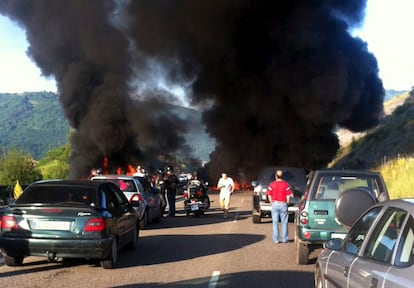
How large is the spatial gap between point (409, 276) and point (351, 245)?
1636 mm

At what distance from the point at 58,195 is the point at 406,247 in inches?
259

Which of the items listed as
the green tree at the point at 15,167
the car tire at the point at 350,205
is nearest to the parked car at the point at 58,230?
the car tire at the point at 350,205

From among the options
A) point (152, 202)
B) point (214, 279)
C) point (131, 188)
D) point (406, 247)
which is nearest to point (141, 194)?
point (131, 188)

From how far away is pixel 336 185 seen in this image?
9977 millimetres

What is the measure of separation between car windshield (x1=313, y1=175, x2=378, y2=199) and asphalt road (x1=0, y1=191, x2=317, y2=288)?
4.05 ft

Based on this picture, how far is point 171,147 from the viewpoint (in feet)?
159

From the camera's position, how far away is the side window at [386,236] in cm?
397

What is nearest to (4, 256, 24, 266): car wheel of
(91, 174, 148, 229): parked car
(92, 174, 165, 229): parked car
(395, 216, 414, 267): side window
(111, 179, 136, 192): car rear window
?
(92, 174, 165, 229): parked car

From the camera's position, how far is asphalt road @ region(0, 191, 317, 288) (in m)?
7.95

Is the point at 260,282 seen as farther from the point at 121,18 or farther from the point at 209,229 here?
the point at 121,18

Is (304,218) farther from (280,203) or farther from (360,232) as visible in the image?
(360,232)

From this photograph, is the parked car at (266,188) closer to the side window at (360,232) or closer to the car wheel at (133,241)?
the car wheel at (133,241)

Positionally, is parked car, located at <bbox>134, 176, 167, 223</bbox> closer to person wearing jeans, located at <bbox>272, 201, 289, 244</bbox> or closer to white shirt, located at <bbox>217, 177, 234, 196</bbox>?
white shirt, located at <bbox>217, 177, 234, 196</bbox>

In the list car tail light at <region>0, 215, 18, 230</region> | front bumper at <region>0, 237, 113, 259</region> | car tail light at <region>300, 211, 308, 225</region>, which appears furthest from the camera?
car tail light at <region>300, 211, 308, 225</region>
